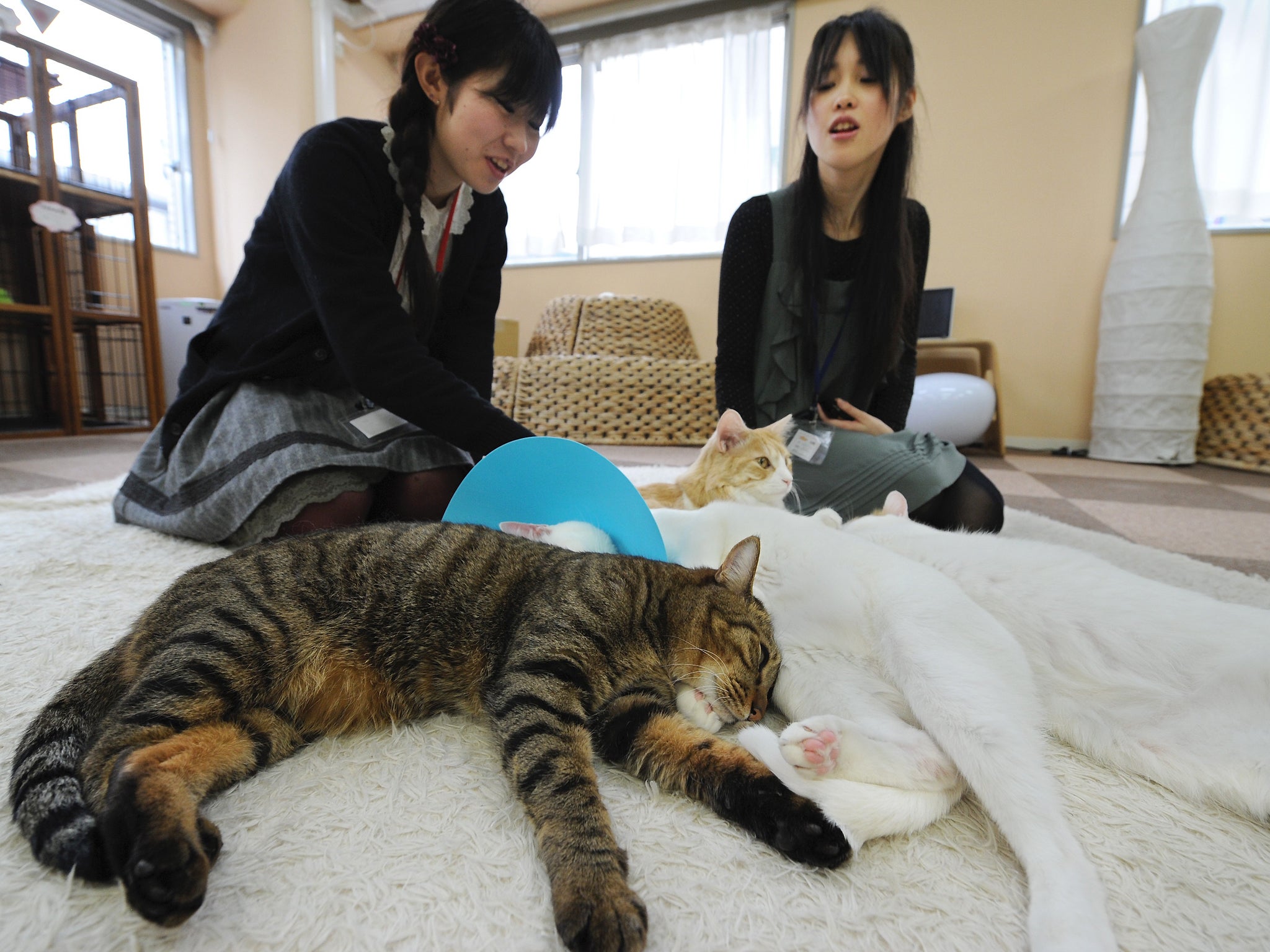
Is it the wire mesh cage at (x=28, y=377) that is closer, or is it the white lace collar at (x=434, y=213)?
the white lace collar at (x=434, y=213)

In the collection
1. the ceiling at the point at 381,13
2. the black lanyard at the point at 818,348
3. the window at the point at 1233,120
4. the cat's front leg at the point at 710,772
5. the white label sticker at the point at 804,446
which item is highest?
the ceiling at the point at 381,13

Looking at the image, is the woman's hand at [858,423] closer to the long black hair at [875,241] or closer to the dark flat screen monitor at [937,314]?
the long black hair at [875,241]

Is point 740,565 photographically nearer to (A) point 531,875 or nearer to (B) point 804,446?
(A) point 531,875

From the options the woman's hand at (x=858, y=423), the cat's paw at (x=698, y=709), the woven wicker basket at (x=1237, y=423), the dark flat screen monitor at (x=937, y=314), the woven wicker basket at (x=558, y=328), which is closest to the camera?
the cat's paw at (x=698, y=709)

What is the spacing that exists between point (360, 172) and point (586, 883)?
1280 millimetres

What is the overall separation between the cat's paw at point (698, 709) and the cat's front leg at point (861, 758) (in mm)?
128

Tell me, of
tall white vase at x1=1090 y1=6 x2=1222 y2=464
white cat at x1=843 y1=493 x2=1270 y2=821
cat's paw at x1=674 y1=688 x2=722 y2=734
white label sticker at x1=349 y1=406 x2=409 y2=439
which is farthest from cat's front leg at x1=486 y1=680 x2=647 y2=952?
tall white vase at x1=1090 y1=6 x2=1222 y2=464

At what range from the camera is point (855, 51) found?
1300 millimetres

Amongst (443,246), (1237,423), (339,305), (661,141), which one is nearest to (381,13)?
(661,141)

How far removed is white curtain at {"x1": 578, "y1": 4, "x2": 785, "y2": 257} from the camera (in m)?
3.81

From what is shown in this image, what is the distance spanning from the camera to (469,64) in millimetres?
1106

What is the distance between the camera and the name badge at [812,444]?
1.47 m

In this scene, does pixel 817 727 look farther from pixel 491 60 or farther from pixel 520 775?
pixel 491 60

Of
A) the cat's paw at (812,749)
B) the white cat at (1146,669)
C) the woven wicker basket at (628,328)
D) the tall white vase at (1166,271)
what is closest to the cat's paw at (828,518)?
the white cat at (1146,669)
